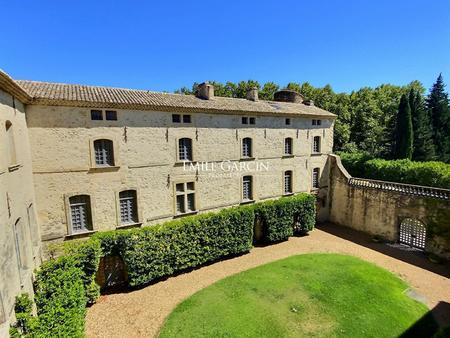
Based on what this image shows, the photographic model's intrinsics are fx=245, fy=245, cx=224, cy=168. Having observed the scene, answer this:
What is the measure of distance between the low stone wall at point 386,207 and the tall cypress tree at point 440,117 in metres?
21.9

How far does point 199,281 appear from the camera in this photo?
14.7 m

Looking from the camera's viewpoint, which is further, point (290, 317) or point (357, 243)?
point (357, 243)

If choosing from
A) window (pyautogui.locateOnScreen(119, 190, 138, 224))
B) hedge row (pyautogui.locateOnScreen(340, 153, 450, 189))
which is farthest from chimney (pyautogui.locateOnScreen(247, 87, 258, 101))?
hedge row (pyautogui.locateOnScreen(340, 153, 450, 189))

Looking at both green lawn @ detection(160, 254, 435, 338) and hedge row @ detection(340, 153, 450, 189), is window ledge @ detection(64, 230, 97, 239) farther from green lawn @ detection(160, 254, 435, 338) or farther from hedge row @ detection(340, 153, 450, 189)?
hedge row @ detection(340, 153, 450, 189)

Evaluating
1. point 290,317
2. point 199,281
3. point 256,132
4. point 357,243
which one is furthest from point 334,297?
point 256,132

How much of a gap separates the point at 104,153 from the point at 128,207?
3.76 m

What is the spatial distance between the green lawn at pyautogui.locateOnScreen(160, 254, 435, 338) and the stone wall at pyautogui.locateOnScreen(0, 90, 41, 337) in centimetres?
596

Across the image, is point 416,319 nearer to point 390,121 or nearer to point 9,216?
point 9,216

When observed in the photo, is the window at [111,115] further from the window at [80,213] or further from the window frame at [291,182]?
the window frame at [291,182]

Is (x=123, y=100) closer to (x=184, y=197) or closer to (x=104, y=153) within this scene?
(x=104, y=153)

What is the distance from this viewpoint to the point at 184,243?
50.2ft

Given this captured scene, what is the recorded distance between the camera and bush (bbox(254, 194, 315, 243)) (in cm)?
1931

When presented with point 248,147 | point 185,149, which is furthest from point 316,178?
point 185,149

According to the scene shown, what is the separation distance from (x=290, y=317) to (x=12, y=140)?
14238 millimetres
